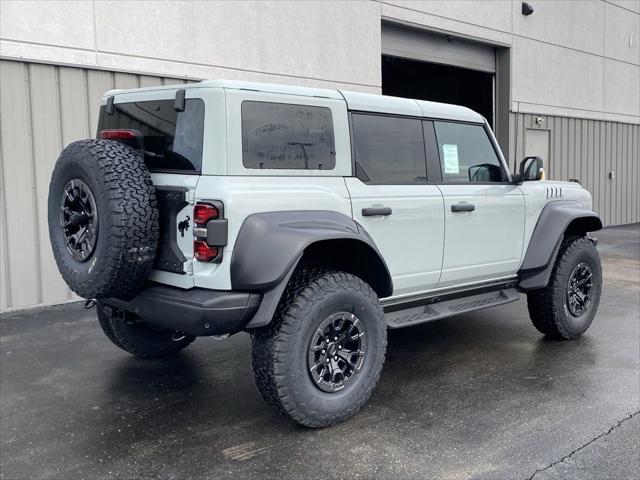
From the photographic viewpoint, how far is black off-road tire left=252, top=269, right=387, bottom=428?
3564mm

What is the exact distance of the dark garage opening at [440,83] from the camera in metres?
14.3

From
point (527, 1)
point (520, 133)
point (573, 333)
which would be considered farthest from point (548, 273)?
point (527, 1)

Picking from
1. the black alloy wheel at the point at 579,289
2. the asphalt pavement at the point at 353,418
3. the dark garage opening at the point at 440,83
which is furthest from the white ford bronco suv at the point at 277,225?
the dark garage opening at the point at 440,83

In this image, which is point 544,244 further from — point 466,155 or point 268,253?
point 268,253

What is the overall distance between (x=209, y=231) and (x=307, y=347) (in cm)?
89

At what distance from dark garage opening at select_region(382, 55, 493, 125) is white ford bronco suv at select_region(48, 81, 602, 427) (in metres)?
9.35

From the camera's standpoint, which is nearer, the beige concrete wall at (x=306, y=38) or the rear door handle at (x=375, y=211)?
the rear door handle at (x=375, y=211)

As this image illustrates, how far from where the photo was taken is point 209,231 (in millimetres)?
3387

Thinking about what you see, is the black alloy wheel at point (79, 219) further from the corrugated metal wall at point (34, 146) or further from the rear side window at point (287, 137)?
the corrugated metal wall at point (34, 146)

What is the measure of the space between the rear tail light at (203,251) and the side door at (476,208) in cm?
193

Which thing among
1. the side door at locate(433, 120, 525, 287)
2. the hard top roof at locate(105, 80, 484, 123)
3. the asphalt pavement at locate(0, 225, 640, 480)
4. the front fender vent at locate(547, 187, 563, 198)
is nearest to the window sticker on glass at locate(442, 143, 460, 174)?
the side door at locate(433, 120, 525, 287)

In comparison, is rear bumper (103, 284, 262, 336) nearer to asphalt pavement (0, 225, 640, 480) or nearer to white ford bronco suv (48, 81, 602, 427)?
white ford bronco suv (48, 81, 602, 427)

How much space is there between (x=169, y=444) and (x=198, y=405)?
609 millimetres

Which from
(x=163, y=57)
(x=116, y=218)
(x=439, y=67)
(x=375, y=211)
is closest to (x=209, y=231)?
(x=116, y=218)
